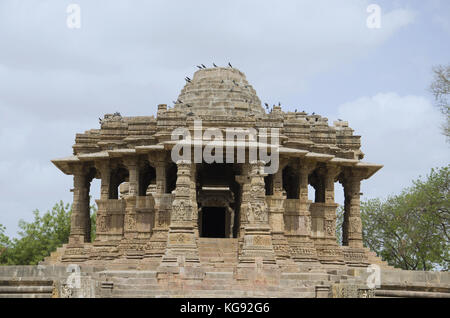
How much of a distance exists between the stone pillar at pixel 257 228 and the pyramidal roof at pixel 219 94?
5578mm

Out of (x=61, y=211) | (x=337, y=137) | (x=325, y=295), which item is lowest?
(x=325, y=295)

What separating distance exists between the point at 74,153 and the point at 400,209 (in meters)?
17.0

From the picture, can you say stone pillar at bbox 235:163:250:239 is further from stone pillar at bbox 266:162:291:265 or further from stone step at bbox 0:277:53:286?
stone step at bbox 0:277:53:286

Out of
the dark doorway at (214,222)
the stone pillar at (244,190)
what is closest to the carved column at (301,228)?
the stone pillar at (244,190)

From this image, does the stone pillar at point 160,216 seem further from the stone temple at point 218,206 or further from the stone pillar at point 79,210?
the stone pillar at point 79,210

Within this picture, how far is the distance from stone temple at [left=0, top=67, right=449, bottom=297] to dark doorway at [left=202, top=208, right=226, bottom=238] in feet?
0.17

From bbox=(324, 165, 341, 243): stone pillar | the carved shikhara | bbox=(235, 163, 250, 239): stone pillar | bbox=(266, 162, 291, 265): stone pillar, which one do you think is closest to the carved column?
the carved shikhara

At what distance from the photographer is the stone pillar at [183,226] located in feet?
66.3

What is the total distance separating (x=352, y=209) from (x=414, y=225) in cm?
783

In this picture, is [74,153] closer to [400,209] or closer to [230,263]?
[230,263]

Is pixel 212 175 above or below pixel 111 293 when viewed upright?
above

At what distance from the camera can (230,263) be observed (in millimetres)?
22172

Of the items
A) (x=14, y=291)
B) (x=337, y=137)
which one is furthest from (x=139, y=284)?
(x=337, y=137)
